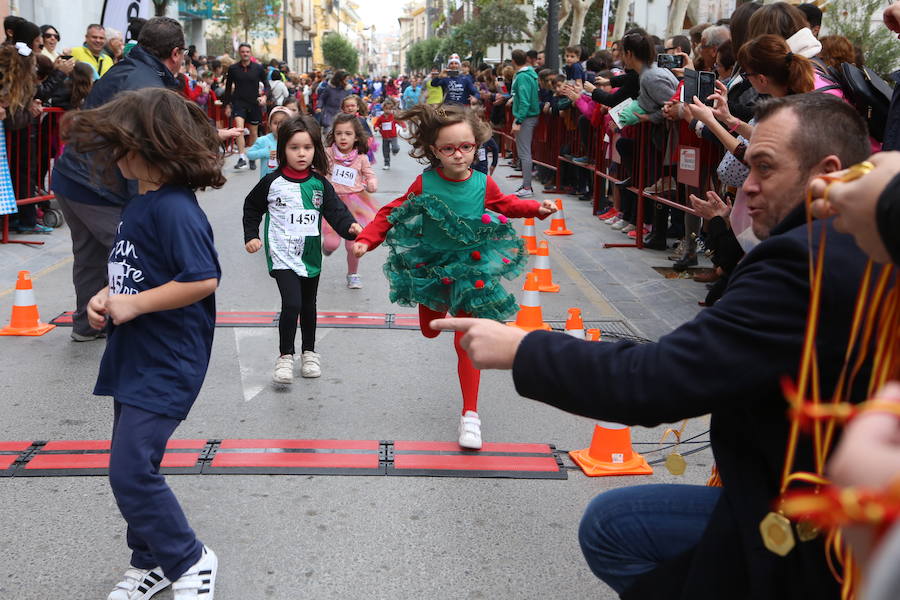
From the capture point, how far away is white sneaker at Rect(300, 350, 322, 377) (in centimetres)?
604

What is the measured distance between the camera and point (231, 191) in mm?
15453

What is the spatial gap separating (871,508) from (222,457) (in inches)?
159

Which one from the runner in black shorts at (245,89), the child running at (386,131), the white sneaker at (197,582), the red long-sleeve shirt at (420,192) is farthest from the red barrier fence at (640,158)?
the runner in black shorts at (245,89)

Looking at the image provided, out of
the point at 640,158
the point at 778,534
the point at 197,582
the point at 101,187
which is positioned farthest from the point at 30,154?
the point at 778,534

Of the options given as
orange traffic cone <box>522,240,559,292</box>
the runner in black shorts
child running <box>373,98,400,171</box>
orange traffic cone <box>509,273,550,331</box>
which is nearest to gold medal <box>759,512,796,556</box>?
orange traffic cone <box>509,273,550,331</box>

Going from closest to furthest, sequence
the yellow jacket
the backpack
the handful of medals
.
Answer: the handful of medals, the backpack, the yellow jacket

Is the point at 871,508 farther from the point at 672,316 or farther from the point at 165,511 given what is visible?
the point at 672,316

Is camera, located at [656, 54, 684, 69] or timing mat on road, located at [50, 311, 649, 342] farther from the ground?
camera, located at [656, 54, 684, 69]

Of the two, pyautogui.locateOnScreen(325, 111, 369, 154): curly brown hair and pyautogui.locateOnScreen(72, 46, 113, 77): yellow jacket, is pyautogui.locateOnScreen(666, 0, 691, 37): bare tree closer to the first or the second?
pyautogui.locateOnScreen(72, 46, 113, 77): yellow jacket

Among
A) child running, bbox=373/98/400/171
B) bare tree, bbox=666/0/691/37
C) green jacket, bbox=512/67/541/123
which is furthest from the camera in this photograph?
bare tree, bbox=666/0/691/37

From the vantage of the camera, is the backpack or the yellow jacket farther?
the yellow jacket

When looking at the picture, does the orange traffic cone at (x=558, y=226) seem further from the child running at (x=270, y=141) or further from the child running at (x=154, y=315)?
the child running at (x=154, y=315)

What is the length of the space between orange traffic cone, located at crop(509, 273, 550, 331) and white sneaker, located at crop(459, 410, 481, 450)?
2.20 meters

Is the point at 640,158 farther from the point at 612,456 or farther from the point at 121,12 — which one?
the point at 121,12
